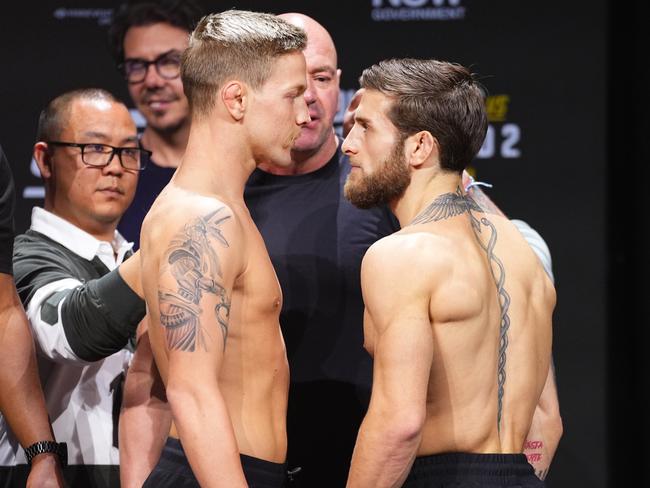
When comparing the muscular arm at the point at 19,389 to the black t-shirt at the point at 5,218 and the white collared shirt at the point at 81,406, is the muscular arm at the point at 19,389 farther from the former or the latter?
the white collared shirt at the point at 81,406

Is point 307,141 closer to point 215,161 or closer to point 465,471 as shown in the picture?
point 215,161

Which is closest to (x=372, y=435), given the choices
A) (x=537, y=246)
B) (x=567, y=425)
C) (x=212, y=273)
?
(x=212, y=273)

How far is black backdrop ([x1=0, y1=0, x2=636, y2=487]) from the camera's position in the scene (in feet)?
14.0

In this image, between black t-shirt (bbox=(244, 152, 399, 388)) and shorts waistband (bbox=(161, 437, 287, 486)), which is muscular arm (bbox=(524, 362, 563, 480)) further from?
shorts waistband (bbox=(161, 437, 287, 486))

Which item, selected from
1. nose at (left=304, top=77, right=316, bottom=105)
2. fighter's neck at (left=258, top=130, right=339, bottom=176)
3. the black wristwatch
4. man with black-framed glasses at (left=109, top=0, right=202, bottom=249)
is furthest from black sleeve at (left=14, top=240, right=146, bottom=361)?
man with black-framed glasses at (left=109, top=0, right=202, bottom=249)

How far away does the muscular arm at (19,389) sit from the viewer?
249 centimetres

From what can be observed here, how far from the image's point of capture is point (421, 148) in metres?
2.41

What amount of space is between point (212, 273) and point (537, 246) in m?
1.43

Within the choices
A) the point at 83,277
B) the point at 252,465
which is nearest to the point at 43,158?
the point at 83,277

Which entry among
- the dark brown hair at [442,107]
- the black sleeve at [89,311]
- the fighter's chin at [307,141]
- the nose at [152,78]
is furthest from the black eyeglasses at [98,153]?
the nose at [152,78]

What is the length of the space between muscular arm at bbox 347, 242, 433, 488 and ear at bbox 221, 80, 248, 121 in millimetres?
433

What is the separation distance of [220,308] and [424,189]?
23.8 inches

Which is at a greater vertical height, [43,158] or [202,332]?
[43,158]

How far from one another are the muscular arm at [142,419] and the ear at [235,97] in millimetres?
664
